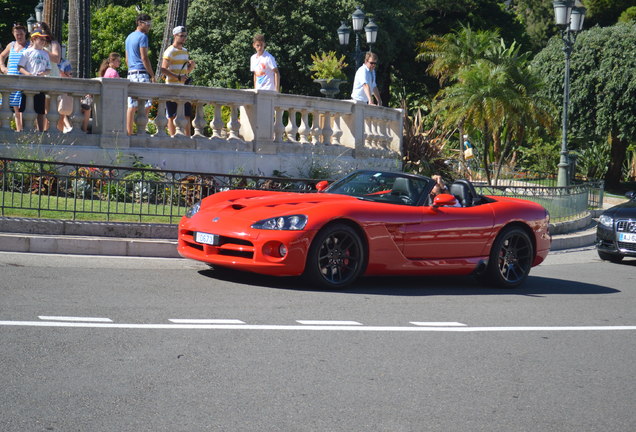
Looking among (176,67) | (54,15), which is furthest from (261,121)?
(54,15)

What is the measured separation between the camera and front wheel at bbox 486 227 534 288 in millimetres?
11570

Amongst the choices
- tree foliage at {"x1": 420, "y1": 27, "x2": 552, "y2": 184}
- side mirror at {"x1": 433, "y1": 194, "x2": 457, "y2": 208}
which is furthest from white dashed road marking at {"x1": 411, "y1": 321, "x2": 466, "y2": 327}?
tree foliage at {"x1": 420, "y1": 27, "x2": 552, "y2": 184}

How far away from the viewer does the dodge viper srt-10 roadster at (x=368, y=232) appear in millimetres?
9914

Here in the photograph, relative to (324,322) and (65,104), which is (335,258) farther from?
(65,104)

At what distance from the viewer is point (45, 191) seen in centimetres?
1366

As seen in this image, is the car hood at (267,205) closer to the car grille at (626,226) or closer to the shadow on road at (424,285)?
the shadow on road at (424,285)

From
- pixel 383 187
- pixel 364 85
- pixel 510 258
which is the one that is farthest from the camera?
pixel 364 85

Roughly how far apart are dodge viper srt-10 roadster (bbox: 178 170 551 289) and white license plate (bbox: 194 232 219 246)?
0.03 ft

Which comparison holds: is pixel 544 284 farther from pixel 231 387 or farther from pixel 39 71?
pixel 39 71

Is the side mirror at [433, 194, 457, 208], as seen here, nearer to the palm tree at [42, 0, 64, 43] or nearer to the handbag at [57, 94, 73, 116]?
the handbag at [57, 94, 73, 116]

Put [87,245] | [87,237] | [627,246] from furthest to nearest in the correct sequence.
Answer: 1. [627,246]
2. [87,237]
3. [87,245]

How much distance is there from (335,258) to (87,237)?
3970mm

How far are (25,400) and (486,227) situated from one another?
7096 mm

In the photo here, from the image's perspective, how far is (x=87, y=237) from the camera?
12.6 metres
